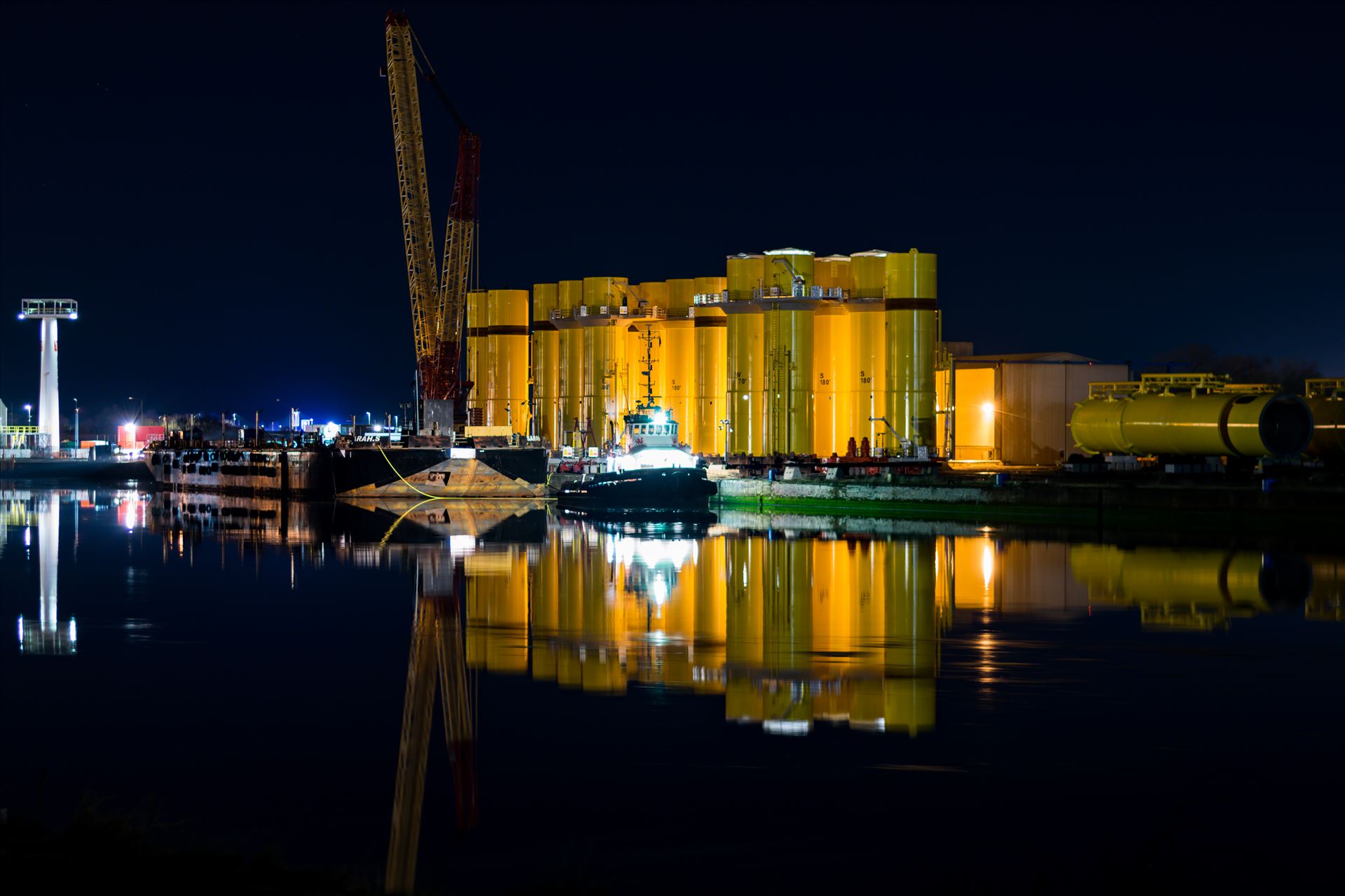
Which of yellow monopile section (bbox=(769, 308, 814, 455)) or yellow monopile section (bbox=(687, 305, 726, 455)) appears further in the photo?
yellow monopile section (bbox=(687, 305, 726, 455))

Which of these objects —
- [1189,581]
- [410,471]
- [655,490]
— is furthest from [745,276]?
[1189,581]

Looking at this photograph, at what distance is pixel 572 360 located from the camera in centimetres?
7588

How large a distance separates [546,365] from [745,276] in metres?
18.2

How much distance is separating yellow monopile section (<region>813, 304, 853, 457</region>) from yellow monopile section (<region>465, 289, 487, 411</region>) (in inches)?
939

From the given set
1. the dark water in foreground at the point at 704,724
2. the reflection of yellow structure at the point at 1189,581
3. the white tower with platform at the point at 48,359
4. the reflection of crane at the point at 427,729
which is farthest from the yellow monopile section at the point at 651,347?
the white tower with platform at the point at 48,359

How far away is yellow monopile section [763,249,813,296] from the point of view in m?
64.8

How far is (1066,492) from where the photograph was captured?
149 feet

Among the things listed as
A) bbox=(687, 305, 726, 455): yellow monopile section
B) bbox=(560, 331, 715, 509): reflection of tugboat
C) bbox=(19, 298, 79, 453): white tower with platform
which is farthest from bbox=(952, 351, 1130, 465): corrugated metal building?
bbox=(19, 298, 79, 453): white tower with platform

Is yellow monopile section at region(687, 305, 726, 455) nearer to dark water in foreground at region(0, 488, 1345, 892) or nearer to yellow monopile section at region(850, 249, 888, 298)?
yellow monopile section at region(850, 249, 888, 298)

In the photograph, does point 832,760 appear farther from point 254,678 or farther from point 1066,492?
point 1066,492

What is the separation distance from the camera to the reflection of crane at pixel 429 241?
73438 mm

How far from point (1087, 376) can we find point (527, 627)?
163ft

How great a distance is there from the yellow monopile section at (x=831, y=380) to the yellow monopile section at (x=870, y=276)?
172cm

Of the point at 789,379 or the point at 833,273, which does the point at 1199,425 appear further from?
the point at 833,273
